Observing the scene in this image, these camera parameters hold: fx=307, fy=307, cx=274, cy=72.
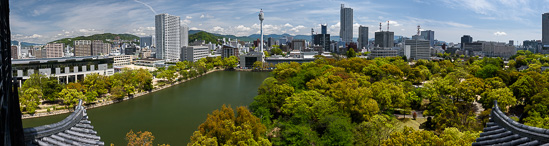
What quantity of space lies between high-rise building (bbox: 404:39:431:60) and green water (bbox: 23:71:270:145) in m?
26.4

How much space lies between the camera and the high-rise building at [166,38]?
35.1m

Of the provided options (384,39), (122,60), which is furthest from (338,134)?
(384,39)

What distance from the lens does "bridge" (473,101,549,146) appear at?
148 centimetres

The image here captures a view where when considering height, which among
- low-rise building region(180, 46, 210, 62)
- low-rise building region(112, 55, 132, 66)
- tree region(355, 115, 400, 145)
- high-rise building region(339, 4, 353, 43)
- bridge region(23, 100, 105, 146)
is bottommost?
tree region(355, 115, 400, 145)

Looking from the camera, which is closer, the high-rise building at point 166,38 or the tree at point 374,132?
the tree at point 374,132

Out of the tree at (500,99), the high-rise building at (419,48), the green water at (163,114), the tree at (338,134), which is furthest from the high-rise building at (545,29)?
the tree at (338,134)

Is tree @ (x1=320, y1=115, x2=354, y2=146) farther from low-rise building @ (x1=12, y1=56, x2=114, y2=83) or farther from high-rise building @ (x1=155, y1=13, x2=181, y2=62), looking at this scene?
high-rise building @ (x1=155, y1=13, x2=181, y2=62)

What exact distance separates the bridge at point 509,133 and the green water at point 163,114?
20.9ft

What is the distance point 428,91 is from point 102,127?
9.74 metres

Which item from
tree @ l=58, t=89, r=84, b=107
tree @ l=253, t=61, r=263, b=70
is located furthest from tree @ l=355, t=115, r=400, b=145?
tree @ l=253, t=61, r=263, b=70

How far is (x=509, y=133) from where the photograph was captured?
1690 millimetres

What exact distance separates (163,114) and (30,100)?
433cm

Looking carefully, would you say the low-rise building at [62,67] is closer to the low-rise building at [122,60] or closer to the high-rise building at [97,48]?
the low-rise building at [122,60]

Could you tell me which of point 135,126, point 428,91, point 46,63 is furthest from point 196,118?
point 46,63
